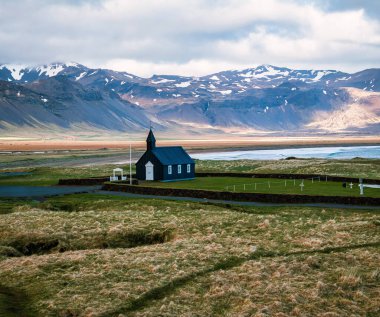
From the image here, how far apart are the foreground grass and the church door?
1300 inches

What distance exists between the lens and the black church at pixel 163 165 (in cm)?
7881

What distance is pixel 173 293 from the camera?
23891mm

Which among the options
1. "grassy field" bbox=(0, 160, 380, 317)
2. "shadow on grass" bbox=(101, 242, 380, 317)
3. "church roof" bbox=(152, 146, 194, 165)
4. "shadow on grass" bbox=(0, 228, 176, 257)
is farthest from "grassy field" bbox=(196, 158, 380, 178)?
"shadow on grass" bbox=(101, 242, 380, 317)

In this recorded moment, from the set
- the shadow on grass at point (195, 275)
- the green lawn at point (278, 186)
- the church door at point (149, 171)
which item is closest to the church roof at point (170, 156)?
the church door at point (149, 171)

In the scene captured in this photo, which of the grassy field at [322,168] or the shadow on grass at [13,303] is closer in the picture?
the shadow on grass at [13,303]

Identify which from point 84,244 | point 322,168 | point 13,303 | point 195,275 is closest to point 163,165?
point 322,168

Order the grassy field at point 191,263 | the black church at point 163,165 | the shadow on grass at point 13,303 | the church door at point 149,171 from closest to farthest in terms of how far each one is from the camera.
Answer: the shadow on grass at point 13,303
the grassy field at point 191,263
the black church at point 163,165
the church door at point 149,171

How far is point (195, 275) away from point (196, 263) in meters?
2.13

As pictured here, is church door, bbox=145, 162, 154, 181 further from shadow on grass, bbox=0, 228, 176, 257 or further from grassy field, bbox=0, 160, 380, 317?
shadow on grass, bbox=0, 228, 176, 257

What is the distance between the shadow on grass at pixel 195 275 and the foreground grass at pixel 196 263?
5 centimetres

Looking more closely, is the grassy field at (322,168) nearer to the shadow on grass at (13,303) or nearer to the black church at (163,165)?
the black church at (163,165)

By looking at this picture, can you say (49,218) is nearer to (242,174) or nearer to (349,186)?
(349,186)

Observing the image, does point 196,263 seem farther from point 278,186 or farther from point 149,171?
point 149,171

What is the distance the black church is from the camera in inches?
3103
